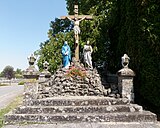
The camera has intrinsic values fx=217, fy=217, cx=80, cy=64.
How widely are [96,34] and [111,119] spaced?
31.4 ft

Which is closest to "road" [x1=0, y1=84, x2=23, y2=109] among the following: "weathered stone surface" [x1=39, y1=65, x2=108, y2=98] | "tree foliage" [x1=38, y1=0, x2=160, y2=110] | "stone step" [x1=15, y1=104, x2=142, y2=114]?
"weathered stone surface" [x1=39, y1=65, x2=108, y2=98]

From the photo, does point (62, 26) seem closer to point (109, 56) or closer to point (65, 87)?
point (109, 56)

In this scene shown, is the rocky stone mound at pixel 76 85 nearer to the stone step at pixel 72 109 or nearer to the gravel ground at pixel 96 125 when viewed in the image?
the stone step at pixel 72 109

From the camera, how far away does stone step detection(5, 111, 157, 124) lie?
725 cm

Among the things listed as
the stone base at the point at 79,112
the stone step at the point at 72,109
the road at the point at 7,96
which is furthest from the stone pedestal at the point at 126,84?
the road at the point at 7,96

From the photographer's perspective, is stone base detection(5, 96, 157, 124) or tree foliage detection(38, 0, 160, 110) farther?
tree foliage detection(38, 0, 160, 110)

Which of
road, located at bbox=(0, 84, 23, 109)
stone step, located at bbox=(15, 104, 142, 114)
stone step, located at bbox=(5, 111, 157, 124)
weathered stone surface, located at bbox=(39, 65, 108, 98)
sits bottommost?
road, located at bbox=(0, 84, 23, 109)

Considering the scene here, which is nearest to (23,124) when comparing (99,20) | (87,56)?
(87,56)

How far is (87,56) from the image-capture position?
1295cm

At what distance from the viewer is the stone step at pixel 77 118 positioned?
286 inches

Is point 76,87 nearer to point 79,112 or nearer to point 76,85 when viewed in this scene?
point 76,85

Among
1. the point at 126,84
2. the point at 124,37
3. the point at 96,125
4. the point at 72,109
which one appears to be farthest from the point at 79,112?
the point at 124,37

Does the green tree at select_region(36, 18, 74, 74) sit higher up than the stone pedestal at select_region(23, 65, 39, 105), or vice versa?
the green tree at select_region(36, 18, 74, 74)

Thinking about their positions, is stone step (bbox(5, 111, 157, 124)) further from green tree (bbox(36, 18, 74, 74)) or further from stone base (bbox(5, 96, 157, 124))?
green tree (bbox(36, 18, 74, 74))
